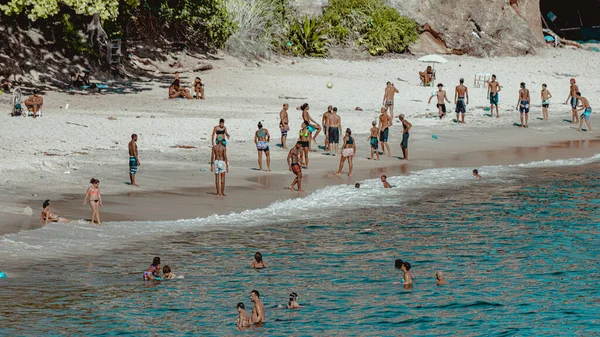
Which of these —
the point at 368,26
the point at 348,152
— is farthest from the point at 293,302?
the point at 368,26

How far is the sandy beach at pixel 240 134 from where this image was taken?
21847 mm

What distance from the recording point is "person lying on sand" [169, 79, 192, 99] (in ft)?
116

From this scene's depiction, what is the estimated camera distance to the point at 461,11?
52.9m

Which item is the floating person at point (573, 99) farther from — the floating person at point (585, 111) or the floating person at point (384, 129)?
the floating person at point (384, 129)

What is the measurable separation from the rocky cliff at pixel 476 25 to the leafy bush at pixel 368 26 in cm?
139

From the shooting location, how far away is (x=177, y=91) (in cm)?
3562

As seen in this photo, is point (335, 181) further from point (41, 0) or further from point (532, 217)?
point (41, 0)

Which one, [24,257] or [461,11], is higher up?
[461,11]

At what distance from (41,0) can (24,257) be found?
1458 centimetres

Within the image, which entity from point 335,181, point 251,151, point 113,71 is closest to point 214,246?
point 335,181

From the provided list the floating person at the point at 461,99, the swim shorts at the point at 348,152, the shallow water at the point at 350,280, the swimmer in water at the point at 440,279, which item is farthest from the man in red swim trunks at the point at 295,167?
the floating person at the point at 461,99

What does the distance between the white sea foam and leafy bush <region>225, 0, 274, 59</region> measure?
17.0m

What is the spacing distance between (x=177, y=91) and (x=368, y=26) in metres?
15.2

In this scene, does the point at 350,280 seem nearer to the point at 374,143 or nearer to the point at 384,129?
the point at 374,143
